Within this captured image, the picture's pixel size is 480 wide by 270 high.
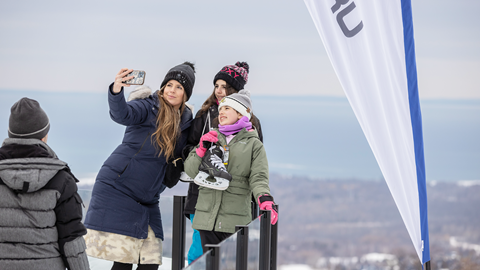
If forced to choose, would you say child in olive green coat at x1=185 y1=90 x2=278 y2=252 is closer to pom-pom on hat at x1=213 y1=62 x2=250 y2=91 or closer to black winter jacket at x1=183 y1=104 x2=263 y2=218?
black winter jacket at x1=183 y1=104 x2=263 y2=218

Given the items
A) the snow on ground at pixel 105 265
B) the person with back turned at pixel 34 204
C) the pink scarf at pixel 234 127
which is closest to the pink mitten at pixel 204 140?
the pink scarf at pixel 234 127

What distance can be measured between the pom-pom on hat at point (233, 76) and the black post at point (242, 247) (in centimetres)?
94

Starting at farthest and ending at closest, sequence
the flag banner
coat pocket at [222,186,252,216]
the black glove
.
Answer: the black glove
coat pocket at [222,186,252,216]
the flag banner

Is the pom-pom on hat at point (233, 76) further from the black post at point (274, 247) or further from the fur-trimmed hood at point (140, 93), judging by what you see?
the black post at point (274, 247)

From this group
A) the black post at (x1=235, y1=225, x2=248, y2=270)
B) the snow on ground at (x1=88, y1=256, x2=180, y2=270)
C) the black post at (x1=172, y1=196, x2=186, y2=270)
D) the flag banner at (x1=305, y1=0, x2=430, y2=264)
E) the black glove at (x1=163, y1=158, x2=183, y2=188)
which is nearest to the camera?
the black post at (x1=235, y1=225, x2=248, y2=270)

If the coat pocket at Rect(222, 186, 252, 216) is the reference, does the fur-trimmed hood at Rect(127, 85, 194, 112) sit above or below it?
above

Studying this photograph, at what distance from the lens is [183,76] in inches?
95.6

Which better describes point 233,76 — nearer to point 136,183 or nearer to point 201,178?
point 201,178

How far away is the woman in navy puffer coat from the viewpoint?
2.31m

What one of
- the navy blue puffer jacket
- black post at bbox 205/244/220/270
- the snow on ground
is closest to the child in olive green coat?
the navy blue puffer jacket

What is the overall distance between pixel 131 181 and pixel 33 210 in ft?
2.68

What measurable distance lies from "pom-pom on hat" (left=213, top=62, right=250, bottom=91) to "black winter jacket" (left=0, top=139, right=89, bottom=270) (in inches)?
48.5

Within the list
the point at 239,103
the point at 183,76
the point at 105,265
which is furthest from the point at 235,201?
the point at 105,265

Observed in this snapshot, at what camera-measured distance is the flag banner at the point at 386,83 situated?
2.13 meters
